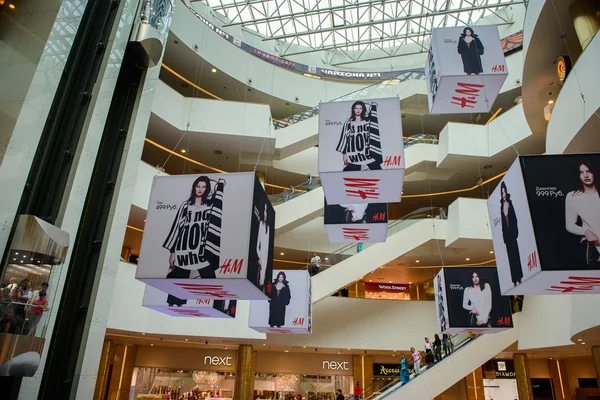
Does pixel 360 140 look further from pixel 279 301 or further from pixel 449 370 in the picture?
pixel 449 370

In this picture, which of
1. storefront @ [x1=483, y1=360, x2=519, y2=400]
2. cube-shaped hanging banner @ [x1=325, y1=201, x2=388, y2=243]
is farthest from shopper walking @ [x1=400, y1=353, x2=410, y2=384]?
storefront @ [x1=483, y1=360, x2=519, y2=400]

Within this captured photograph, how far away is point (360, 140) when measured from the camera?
8.11 m

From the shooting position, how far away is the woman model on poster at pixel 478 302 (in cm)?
1171

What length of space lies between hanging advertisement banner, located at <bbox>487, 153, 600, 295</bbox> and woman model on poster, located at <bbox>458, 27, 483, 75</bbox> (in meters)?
4.01

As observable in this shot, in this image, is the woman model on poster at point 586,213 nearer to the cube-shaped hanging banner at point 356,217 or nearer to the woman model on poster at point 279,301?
the cube-shaped hanging banner at point 356,217

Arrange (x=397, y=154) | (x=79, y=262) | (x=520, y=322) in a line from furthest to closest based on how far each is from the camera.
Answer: (x=520, y=322)
(x=397, y=154)
(x=79, y=262)

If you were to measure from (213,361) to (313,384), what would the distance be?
5947 millimetres

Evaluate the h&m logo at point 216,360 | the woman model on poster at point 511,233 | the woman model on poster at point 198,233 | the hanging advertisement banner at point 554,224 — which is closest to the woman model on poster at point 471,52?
the woman model on poster at point 511,233

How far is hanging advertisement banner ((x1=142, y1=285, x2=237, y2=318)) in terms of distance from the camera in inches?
413

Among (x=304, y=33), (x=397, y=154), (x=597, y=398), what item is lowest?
(x=597, y=398)

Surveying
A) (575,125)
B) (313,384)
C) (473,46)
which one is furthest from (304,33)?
(313,384)

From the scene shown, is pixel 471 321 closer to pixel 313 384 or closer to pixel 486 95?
pixel 486 95

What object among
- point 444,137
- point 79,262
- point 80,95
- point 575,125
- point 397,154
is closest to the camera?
point 80,95

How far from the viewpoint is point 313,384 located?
2425 centimetres
